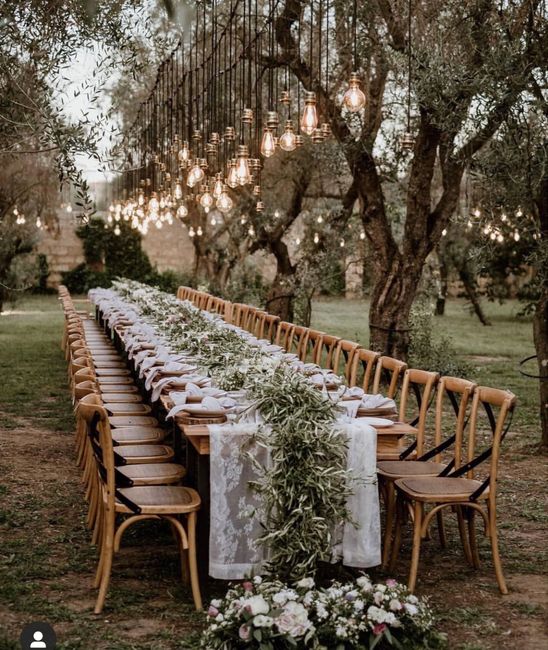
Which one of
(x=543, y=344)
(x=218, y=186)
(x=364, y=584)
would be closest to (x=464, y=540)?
(x=364, y=584)

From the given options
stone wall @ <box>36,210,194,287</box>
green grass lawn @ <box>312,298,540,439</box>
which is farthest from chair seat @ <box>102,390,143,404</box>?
stone wall @ <box>36,210,194,287</box>

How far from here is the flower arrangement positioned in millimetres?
3451

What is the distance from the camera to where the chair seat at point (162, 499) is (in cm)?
409

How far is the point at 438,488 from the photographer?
4.45 meters

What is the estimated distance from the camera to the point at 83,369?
17.8ft

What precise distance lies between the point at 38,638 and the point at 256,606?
964 millimetres

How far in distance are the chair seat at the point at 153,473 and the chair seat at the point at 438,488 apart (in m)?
1.15

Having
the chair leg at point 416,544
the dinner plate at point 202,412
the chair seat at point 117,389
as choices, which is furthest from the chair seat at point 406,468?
the chair seat at point 117,389

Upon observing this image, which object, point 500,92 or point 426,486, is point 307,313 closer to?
point 500,92

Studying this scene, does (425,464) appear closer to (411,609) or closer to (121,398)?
(411,609)

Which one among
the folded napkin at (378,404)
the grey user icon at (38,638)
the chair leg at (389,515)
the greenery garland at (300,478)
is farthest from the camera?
the chair leg at (389,515)

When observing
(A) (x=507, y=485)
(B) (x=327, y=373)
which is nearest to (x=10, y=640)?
(B) (x=327, y=373)

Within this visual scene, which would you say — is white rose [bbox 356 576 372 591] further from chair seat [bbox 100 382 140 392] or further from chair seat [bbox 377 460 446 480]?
chair seat [bbox 100 382 140 392]

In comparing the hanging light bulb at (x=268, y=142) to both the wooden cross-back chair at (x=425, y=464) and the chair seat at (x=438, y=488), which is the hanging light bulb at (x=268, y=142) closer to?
the wooden cross-back chair at (x=425, y=464)
